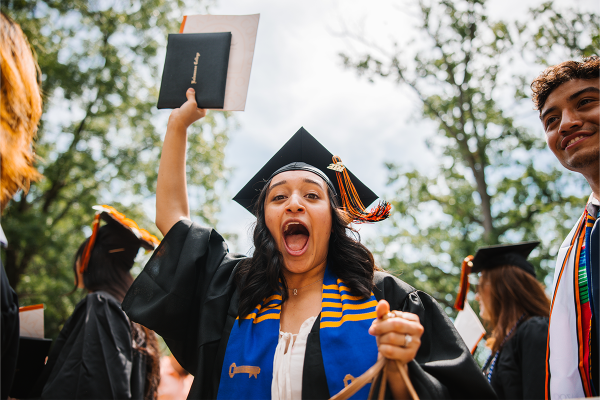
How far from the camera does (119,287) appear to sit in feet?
11.5

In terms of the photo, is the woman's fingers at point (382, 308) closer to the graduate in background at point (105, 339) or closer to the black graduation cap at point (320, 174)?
the black graduation cap at point (320, 174)

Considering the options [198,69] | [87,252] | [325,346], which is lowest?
[325,346]

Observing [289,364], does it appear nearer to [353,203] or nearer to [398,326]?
[398,326]

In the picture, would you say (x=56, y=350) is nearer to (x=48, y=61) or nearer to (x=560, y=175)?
(x=48, y=61)

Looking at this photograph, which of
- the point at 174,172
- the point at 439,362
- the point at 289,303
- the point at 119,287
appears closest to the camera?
the point at 439,362

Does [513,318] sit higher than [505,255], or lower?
lower

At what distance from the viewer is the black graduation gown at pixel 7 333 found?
6.17 feet

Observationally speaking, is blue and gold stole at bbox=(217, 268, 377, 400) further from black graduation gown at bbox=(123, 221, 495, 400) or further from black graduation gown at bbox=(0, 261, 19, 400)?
black graduation gown at bbox=(0, 261, 19, 400)

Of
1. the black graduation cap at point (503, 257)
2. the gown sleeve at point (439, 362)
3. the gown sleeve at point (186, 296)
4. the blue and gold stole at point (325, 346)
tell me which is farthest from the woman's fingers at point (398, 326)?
the black graduation cap at point (503, 257)

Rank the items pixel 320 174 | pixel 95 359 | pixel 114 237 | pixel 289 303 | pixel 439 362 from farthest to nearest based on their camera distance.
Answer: pixel 114 237 → pixel 95 359 → pixel 320 174 → pixel 289 303 → pixel 439 362

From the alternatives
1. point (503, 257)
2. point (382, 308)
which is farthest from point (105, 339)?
point (503, 257)

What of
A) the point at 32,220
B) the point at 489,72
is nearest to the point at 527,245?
the point at 489,72

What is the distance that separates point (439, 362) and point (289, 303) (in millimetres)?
842

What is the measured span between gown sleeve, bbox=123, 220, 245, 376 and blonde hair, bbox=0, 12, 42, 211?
74 centimetres
